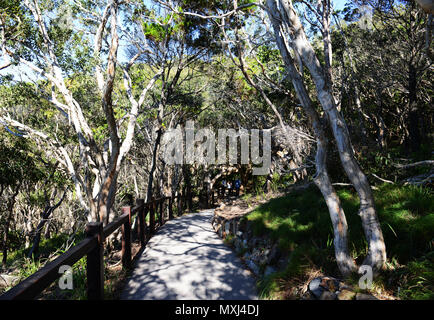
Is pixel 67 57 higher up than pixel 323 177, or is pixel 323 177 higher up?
pixel 67 57

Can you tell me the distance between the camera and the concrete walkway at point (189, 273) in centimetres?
388

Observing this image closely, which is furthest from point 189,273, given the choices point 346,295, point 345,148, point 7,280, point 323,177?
point 7,280

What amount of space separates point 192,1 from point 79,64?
3.96 meters

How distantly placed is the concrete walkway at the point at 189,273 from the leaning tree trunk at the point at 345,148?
1.71 metres

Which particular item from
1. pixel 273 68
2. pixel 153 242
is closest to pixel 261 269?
pixel 153 242

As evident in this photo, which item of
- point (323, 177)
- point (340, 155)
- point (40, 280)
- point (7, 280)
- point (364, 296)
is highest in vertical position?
point (340, 155)

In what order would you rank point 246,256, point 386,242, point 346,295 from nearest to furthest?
point 346,295 → point 386,242 → point 246,256

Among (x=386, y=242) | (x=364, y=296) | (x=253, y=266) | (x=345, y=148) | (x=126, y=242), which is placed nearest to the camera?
(x=364, y=296)

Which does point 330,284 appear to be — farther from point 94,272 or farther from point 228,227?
point 228,227

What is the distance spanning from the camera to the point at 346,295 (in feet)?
9.59

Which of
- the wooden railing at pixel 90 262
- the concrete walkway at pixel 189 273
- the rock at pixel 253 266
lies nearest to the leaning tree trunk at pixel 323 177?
the concrete walkway at pixel 189 273

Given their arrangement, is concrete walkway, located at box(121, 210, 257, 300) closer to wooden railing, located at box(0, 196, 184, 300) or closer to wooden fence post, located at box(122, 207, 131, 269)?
wooden fence post, located at box(122, 207, 131, 269)

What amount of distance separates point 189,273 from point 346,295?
7.98ft

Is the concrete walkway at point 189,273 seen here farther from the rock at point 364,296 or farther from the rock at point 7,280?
the rock at point 7,280
